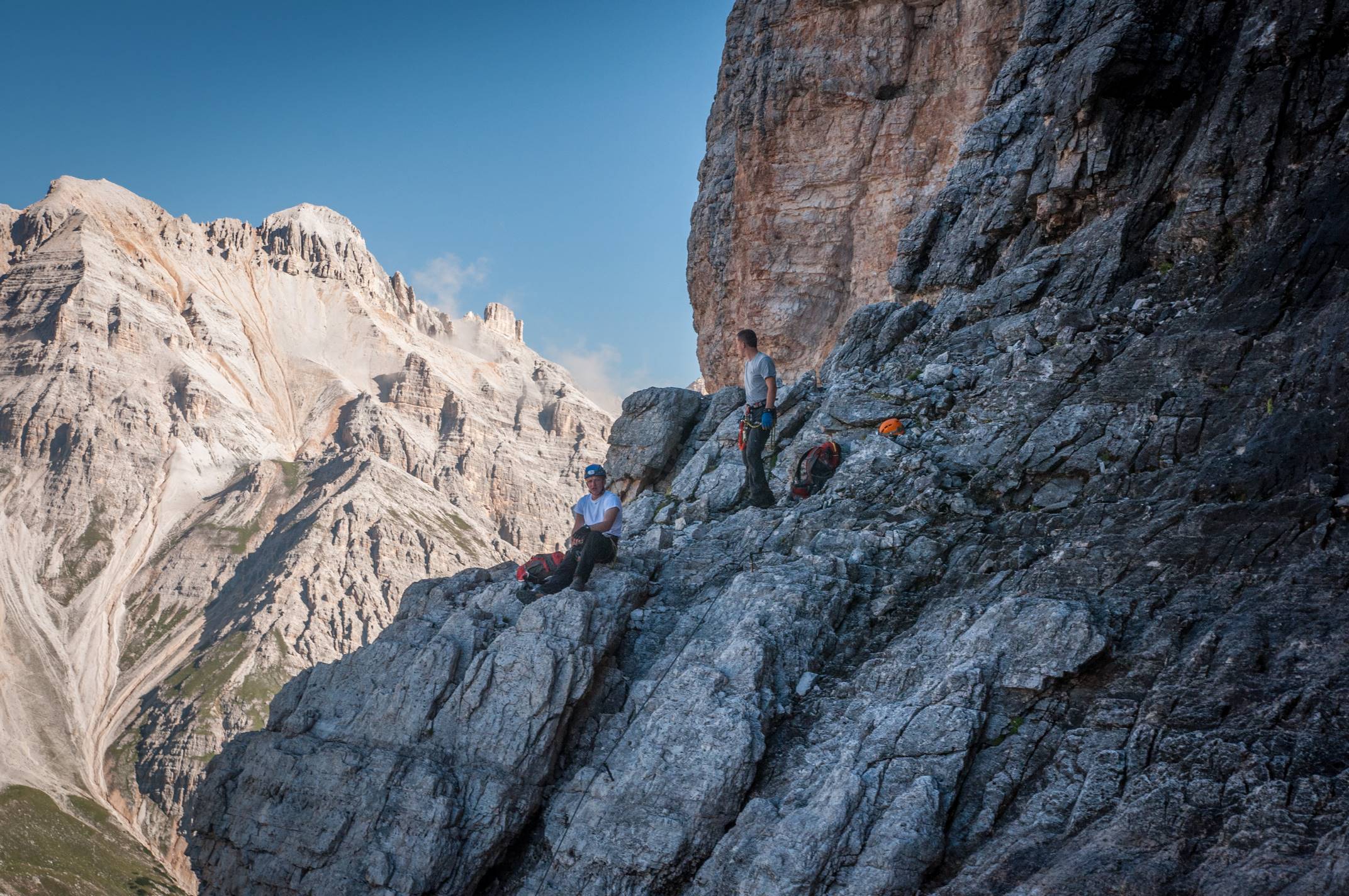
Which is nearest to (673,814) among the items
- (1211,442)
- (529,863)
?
(529,863)

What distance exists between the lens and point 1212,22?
62.2 feet

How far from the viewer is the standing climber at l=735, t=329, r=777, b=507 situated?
56.8ft

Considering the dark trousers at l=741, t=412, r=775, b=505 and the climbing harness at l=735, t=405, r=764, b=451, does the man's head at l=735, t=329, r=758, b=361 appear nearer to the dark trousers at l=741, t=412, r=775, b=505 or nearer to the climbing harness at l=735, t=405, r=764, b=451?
the climbing harness at l=735, t=405, r=764, b=451

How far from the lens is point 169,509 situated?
155375 mm

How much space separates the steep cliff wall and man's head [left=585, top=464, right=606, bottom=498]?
27.5 metres

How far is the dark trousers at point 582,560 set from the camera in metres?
15.7

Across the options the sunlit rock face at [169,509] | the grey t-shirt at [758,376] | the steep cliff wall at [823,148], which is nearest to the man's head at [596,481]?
the grey t-shirt at [758,376]

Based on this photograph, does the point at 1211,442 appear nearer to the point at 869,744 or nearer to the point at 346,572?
the point at 869,744

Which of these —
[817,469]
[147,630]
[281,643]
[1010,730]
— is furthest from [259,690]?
[1010,730]

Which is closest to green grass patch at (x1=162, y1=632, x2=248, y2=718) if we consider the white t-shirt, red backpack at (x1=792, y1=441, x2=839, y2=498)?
the white t-shirt

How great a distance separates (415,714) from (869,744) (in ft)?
24.3

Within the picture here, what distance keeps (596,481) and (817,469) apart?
16.0 feet

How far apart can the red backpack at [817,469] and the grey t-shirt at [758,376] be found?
1722 mm

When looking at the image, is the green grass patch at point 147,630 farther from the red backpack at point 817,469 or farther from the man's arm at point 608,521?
the red backpack at point 817,469
